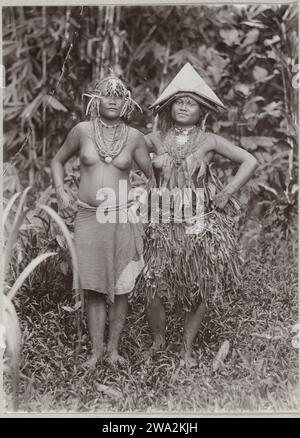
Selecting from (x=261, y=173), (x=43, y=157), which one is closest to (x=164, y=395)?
(x=261, y=173)

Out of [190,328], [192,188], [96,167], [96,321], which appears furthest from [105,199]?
[190,328]

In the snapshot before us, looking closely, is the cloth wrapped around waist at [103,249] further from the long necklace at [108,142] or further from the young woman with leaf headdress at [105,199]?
the long necklace at [108,142]

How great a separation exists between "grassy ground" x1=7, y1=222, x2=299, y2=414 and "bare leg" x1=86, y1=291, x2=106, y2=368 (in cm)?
6

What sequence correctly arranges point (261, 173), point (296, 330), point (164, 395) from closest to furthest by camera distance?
point (164, 395), point (296, 330), point (261, 173)

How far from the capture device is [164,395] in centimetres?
334

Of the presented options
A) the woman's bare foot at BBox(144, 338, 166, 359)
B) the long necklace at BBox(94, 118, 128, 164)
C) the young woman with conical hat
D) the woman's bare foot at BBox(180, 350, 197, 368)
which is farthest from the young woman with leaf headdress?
the woman's bare foot at BBox(180, 350, 197, 368)

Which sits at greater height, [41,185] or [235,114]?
[235,114]

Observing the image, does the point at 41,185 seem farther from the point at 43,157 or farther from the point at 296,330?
the point at 296,330

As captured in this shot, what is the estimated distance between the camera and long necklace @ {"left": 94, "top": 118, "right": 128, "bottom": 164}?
3.36 metres

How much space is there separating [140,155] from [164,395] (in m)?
1.15

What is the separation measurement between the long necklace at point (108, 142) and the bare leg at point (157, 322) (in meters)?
0.74

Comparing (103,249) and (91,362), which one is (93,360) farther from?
(103,249)

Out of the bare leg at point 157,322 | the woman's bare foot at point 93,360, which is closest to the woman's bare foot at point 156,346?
the bare leg at point 157,322

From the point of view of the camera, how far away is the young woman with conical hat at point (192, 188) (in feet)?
11.2
